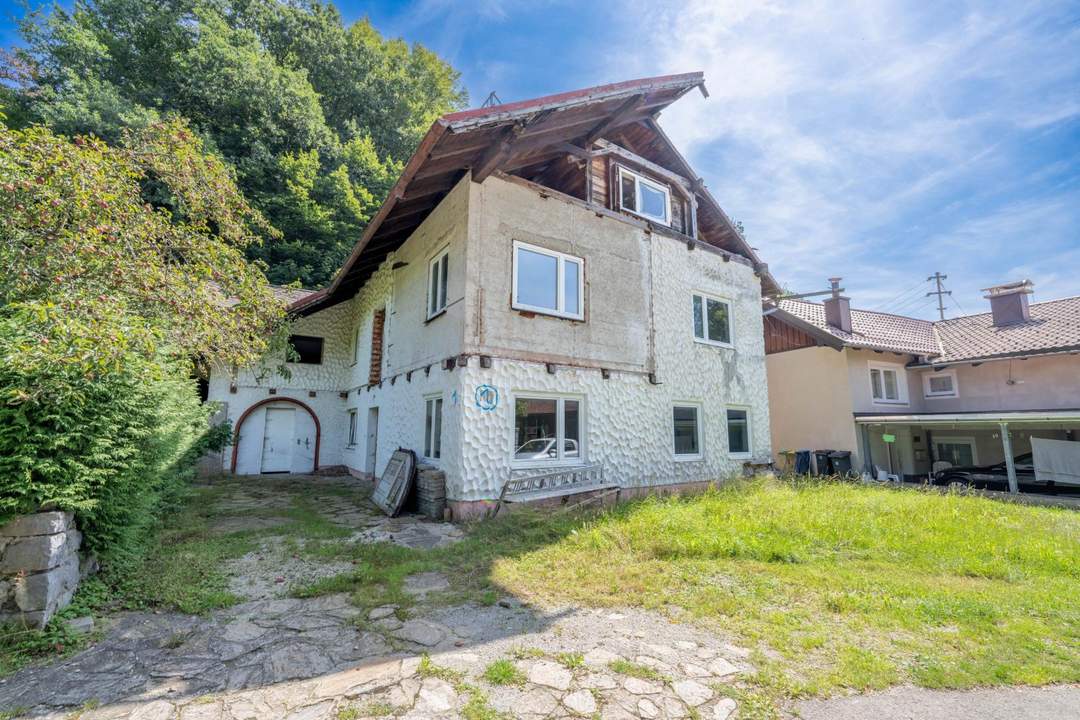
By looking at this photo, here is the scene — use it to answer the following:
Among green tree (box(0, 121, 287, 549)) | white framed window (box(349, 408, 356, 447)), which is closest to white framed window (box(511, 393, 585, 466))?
green tree (box(0, 121, 287, 549))

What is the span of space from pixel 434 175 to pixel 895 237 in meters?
19.3

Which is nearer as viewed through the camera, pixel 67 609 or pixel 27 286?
pixel 67 609

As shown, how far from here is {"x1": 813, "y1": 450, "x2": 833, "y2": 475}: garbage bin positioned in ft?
45.6

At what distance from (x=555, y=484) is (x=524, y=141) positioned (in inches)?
246

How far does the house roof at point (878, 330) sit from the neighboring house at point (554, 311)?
3.68 m

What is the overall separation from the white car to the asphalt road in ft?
18.0

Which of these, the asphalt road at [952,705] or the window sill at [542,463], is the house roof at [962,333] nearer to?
the window sill at [542,463]

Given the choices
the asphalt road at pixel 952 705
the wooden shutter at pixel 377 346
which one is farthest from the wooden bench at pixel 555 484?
the wooden shutter at pixel 377 346

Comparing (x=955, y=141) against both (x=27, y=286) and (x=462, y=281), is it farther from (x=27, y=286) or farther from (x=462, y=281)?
(x=27, y=286)

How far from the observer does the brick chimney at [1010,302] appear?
16.0 m

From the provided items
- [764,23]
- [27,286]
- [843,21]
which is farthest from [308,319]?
[843,21]

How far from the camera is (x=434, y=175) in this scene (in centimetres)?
788

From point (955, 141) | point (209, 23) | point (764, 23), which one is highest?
point (209, 23)

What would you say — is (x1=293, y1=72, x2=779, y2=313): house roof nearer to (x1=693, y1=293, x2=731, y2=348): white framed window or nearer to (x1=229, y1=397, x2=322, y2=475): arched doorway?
(x1=693, y1=293, x2=731, y2=348): white framed window
